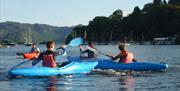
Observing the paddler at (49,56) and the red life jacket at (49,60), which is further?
the red life jacket at (49,60)

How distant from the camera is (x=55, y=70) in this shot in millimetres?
30453

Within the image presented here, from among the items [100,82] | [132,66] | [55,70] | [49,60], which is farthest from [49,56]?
[132,66]

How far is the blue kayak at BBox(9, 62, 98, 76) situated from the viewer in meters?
29.5

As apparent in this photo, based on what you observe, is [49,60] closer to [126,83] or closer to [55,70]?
[55,70]

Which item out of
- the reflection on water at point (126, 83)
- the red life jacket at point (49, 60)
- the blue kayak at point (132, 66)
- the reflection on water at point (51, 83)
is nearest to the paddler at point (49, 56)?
the red life jacket at point (49, 60)

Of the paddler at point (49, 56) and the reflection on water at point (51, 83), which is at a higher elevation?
the paddler at point (49, 56)

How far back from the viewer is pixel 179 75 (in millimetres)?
32531

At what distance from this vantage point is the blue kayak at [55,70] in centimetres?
2948

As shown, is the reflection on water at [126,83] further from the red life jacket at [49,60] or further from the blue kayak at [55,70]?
the red life jacket at [49,60]

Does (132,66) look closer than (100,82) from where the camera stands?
No

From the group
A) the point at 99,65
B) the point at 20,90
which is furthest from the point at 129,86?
the point at 99,65

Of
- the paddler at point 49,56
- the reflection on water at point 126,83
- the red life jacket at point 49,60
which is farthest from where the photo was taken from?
the red life jacket at point 49,60

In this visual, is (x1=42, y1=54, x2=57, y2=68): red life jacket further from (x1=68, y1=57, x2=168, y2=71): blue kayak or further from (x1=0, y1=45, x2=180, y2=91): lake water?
(x1=68, y1=57, x2=168, y2=71): blue kayak

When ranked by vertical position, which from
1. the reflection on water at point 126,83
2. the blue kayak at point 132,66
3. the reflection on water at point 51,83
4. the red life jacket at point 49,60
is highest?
the red life jacket at point 49,60
